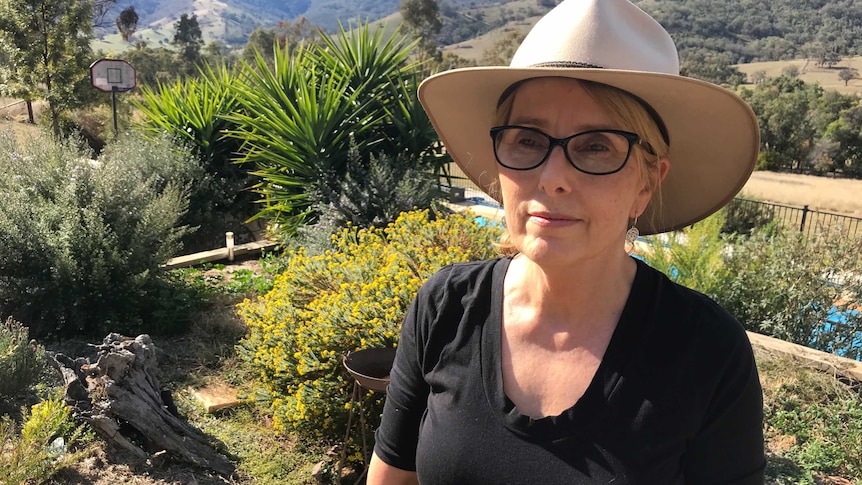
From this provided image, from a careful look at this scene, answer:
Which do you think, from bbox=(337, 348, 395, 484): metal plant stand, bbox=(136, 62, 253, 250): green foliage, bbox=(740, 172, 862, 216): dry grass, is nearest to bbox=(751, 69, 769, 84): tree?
bbox=(740, 172, 862, 216): dry grass

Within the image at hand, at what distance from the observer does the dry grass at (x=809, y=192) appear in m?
24.2

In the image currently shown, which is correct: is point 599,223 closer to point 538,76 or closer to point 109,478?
point 538,76

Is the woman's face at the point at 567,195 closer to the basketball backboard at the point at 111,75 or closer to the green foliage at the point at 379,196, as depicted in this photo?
the green foliage at the point at 379,196

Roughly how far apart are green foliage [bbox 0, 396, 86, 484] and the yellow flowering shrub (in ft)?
3.62

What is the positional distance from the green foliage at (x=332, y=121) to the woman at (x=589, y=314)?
5.59 m

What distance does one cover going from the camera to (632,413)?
1.24 metres

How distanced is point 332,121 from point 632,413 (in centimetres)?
647

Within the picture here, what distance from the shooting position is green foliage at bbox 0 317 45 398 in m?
3.90

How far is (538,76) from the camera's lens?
1.32m

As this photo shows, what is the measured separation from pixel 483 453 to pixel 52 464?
2.79 metres

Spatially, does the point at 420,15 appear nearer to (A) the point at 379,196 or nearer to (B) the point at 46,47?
(B) the point at 46,47

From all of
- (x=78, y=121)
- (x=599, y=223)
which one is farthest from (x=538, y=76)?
(x=78, y=121)

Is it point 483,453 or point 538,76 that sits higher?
point 538,76

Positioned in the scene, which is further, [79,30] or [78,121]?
[78,121]
